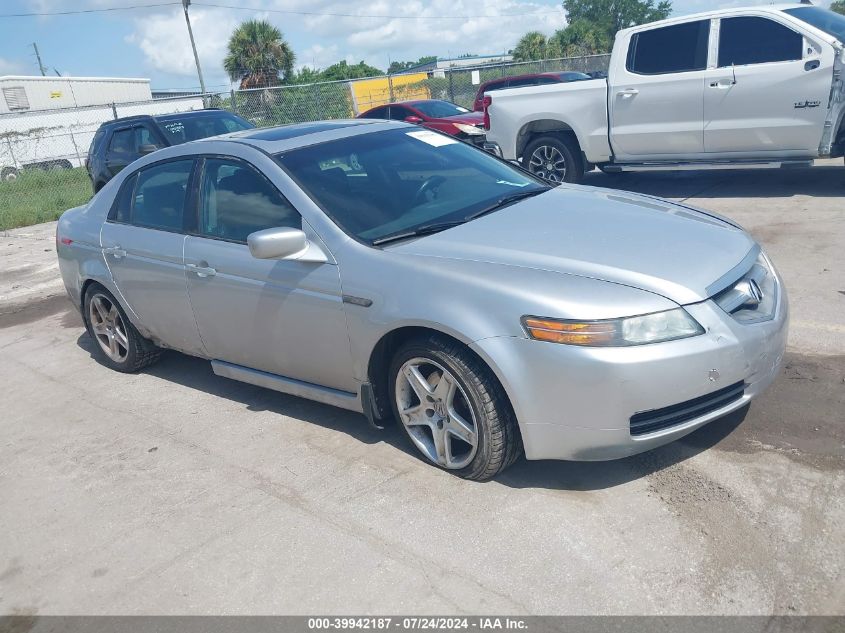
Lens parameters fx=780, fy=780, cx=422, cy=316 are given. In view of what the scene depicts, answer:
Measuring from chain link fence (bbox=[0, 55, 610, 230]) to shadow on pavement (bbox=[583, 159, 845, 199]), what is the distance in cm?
1079

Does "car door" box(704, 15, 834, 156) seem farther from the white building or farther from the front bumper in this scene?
the white building

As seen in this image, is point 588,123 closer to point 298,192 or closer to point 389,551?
point 298,192

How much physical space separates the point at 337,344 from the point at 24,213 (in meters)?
13.3

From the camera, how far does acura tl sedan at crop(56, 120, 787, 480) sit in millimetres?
3213

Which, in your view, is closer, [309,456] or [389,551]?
[389,551]

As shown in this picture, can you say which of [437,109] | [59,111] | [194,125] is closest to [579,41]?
[59,111]

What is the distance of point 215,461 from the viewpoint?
13.9 feet

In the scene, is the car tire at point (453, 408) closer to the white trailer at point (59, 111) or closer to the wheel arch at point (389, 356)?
the wheel arch at point (389, 356)

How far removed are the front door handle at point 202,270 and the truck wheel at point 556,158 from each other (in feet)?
19.8

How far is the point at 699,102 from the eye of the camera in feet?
29.1

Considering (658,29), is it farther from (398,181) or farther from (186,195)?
(186,195)

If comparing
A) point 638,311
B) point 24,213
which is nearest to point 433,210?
point 638,311

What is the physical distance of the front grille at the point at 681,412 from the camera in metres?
3.22

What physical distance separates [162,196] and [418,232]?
2.02m
